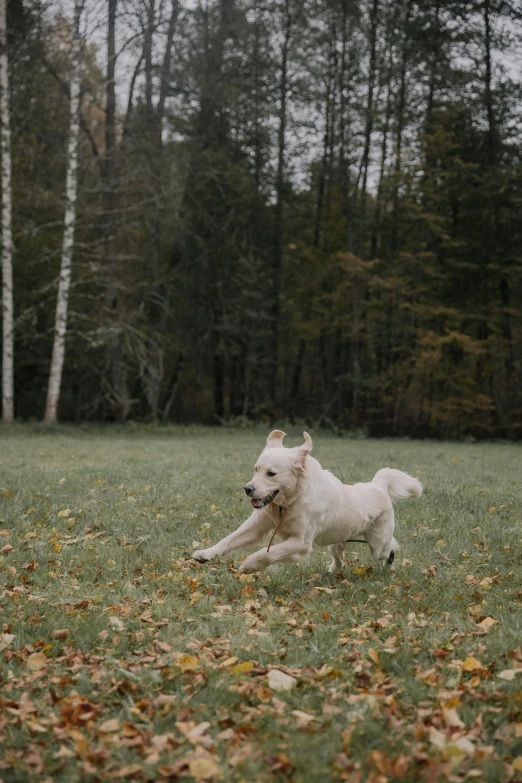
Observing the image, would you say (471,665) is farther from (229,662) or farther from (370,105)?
(370,105)

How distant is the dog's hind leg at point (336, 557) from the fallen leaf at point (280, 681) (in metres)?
2.83

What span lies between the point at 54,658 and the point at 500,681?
2.55 m

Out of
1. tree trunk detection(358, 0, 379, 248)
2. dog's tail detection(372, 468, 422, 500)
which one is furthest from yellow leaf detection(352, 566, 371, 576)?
tree trunk detection(358, 0, 379, 248)

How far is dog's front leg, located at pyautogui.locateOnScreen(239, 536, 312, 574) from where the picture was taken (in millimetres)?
5785

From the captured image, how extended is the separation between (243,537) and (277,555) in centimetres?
42

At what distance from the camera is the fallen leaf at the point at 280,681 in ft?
12.5

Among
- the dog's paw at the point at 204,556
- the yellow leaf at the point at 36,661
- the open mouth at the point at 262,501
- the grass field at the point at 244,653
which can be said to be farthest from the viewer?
the dog's paw at the point at 204,556

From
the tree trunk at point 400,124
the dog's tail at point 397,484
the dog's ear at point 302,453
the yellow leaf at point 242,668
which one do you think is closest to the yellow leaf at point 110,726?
the yellow leaf at point 242,668

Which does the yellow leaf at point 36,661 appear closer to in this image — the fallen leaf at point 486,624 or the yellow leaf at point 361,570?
the fallen leaf at point 486,624

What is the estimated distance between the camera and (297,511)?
19.5ft

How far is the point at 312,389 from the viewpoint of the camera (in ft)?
111

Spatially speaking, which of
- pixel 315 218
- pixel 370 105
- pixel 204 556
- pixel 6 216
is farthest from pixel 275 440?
pixel 315 218

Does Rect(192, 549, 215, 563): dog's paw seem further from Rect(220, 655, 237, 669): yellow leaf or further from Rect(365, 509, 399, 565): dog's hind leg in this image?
Rect(220, 655, 237, 669): yellow leaf

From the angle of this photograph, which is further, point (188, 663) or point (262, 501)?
point (262, 501)
